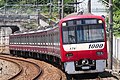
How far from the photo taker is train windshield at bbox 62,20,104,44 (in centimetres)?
1866

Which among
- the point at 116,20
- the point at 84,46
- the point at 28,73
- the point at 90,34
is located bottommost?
the point at 28,73

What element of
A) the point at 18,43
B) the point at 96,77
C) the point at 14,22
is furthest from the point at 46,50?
the point at 14,22

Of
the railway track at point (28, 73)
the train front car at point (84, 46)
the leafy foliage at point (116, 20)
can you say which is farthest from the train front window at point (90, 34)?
the leafy foliage at point (116, 20)

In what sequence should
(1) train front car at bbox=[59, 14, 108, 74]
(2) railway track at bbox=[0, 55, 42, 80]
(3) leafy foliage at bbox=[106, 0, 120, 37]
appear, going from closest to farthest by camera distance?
(1) train front car at bbox=[59, 14, 108, 74]
(2) railway track at bbox=[0, 55, 42, 80]
(3) leafy foliage at bbox=[106, 0, 120, 37]

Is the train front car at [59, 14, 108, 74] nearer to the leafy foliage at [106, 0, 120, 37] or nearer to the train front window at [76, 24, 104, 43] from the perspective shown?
the train front window at [76, 24, 104, 43]

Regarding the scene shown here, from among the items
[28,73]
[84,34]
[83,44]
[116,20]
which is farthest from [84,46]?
[116,20]

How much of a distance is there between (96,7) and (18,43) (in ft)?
38.8

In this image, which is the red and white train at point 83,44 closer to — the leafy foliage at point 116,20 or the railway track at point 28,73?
the railway track at point 28,73

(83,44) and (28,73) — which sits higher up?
(83,44)

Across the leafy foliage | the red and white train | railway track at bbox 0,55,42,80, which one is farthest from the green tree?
the red and white train

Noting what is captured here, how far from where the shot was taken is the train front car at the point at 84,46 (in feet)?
61.0

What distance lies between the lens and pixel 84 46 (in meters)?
18.6

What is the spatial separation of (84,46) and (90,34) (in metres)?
0.61

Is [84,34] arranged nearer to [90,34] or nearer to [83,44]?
[90,34]
